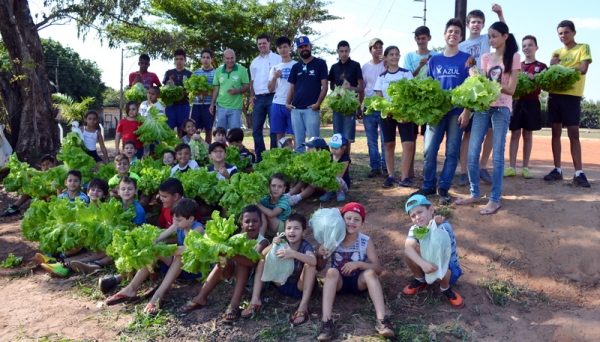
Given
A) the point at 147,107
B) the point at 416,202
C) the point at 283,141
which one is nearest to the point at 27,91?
the point at 147,107

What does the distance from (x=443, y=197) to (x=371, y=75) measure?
2.48m

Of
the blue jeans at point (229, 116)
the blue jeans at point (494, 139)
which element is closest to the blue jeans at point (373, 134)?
the blue jeans at point (494, 139)

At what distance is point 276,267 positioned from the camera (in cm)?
421

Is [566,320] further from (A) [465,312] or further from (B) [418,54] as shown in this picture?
(B) [418,54]

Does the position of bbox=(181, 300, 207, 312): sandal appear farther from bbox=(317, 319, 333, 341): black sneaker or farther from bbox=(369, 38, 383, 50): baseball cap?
bbox=(369, 38, 383, 50): baseball cap

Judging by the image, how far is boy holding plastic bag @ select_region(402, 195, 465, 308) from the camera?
4121 millimetres

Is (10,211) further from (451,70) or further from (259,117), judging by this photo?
(451,70)

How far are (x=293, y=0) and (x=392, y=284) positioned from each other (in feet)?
68.2

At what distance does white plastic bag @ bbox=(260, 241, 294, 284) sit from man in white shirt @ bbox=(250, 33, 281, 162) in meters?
3.95

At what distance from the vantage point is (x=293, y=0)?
23297 mm

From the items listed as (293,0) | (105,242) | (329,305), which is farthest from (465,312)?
(293,0)

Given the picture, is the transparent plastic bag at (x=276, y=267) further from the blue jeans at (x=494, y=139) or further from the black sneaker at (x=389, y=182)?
the black sneaker at (x=389, y=182)

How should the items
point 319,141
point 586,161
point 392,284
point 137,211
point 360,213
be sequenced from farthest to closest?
point 586,161 → point 319,141 → point 137,211 → point 392,284 → point 360,213

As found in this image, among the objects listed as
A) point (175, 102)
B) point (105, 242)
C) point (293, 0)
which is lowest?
point (105, 242)
